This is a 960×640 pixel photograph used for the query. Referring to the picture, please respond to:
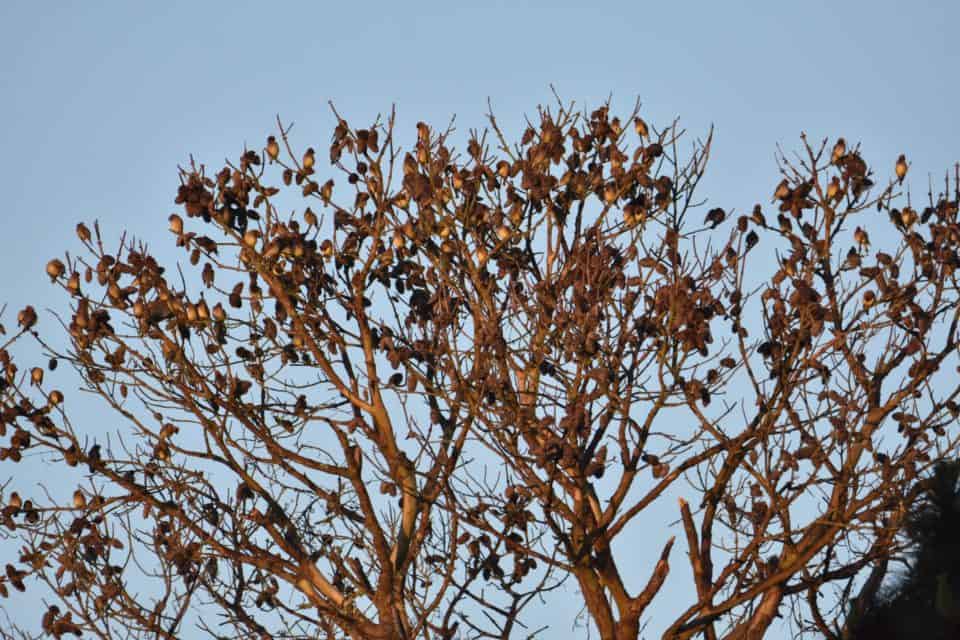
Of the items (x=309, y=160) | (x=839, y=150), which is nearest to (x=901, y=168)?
(x=839, y=150)

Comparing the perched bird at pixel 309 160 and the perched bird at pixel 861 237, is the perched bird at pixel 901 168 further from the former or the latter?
the perched bird at pixel 309 160

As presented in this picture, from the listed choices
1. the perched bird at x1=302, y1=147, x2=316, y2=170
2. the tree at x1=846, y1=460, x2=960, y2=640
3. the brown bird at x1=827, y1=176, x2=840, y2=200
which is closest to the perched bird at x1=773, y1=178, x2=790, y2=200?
the brown bird at x1=827, y1=176, x2=840, y2=200

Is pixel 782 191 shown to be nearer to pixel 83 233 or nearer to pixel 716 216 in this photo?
pixel 716 216

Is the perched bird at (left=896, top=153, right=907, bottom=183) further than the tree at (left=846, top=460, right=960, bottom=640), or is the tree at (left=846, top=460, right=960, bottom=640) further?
the perched bird at (left=896, top=153, right=907, bottom=183)

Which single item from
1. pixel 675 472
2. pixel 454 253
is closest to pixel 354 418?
pixel 454 253

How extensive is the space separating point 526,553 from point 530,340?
1.71 meters

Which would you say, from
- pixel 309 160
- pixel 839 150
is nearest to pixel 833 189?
pixel 839 150

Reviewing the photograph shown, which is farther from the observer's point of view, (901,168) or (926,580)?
(901,168)

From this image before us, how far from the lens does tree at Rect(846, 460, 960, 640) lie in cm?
562

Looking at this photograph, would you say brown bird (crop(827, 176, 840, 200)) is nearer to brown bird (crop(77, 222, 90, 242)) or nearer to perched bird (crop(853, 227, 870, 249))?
perched bird (crop(853, 227, 870, 249))

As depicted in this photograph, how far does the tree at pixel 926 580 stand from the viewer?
5617mm

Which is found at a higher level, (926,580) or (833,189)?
(833,189)

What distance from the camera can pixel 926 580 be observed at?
588 cm

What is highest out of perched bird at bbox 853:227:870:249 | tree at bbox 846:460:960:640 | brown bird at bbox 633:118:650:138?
brown bird at bbox 633:118:650:138
